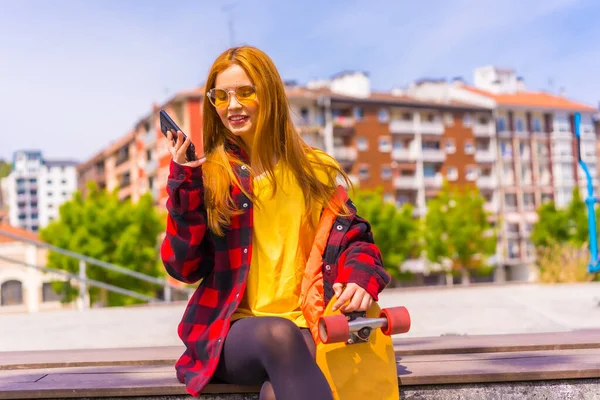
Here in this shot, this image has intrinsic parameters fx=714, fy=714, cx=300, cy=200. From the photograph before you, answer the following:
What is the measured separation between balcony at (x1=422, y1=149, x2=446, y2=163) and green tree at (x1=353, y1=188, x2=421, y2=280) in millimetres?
11131

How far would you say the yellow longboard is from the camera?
2.15 meters

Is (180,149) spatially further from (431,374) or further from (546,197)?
(546,197)

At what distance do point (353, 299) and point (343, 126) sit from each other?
54.0 metres

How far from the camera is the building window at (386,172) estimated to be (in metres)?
58.0

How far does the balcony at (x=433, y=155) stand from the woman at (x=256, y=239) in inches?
2285

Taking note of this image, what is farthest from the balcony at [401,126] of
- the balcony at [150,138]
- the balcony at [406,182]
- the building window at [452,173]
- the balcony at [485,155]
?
the balcony at [150,138]

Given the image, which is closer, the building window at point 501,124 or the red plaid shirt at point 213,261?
the red plaid shirt at point 213,261

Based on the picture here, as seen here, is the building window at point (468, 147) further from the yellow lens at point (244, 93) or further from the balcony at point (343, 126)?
the yellow lens at point (244, 93)

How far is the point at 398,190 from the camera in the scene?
58.9m

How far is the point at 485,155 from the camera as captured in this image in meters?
61.7

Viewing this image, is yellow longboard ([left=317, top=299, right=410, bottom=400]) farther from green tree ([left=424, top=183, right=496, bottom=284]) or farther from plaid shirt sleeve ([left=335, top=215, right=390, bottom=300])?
green tree ([left=424, top=183, right=496, bottom=284])

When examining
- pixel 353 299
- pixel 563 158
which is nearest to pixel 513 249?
pixel 563 158

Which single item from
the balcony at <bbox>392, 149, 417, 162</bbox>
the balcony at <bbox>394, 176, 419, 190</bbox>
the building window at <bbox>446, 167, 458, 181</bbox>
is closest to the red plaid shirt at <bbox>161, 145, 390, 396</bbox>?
the balcony at <bbox>394, 176, 419, 190</bbox>

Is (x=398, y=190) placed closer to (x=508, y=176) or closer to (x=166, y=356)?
(x=508, y=176)
